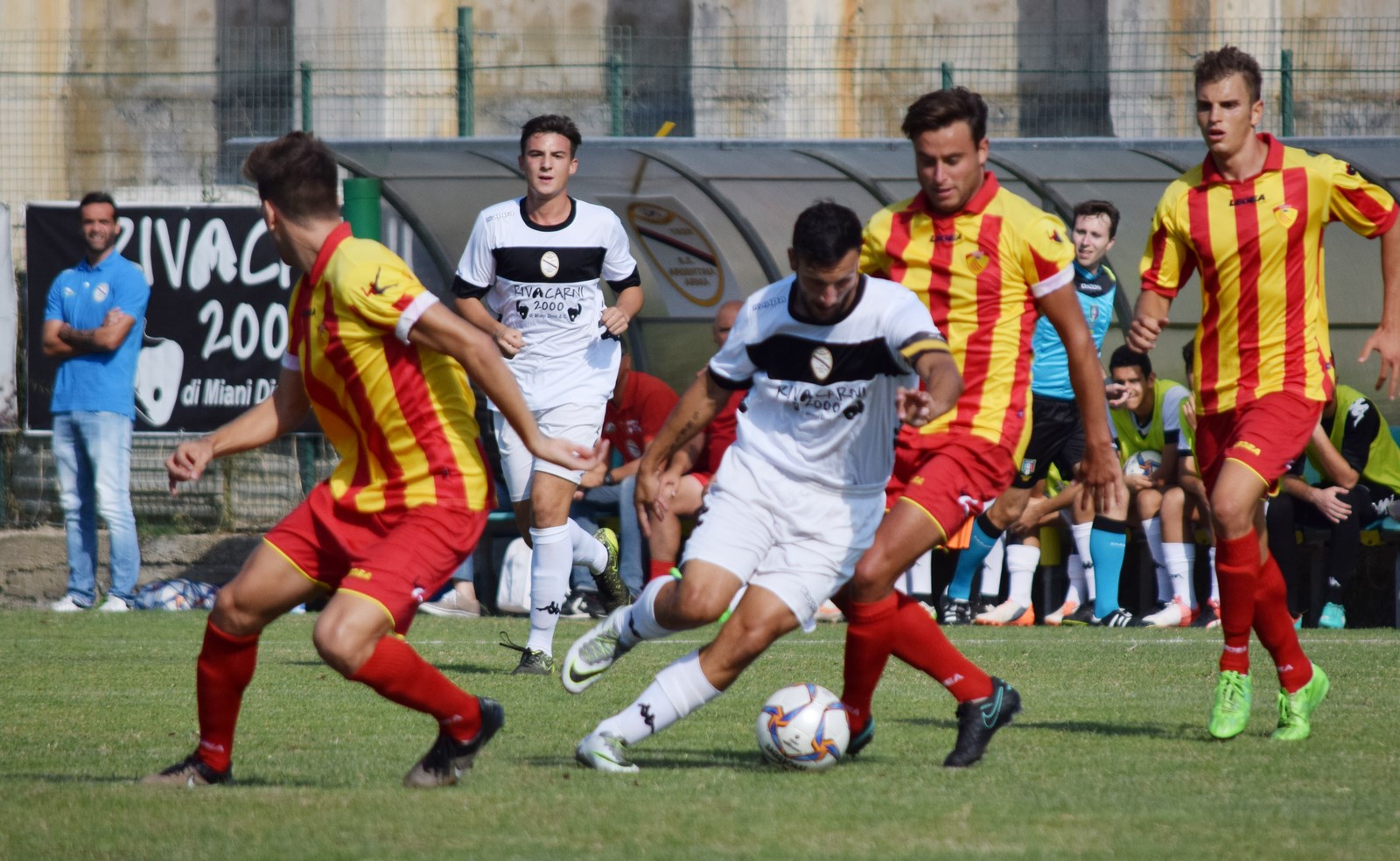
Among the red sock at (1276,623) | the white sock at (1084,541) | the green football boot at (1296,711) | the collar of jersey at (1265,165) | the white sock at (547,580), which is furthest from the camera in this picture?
the white sock at (1084,541)

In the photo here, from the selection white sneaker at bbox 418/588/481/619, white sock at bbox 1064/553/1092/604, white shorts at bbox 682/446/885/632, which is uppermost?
white shorts at bbox 682/446/885/632

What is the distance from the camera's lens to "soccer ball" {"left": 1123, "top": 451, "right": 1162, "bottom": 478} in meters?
11.2

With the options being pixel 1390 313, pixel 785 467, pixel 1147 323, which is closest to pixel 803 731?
pixel 785 467

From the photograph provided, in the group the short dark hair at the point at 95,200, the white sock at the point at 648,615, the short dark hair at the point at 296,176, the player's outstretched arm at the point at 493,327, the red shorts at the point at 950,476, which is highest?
the short dark hair at the point at 95,200

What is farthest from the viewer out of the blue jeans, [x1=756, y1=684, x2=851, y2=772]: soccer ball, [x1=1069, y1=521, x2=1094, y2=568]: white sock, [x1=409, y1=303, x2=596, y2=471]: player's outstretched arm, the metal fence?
the metal fence

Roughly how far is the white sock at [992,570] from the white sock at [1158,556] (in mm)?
878

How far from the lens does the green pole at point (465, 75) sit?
43.9 feet

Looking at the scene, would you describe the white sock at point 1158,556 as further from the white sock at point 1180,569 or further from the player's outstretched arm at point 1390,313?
the player's outstretched arm at point 1390,313

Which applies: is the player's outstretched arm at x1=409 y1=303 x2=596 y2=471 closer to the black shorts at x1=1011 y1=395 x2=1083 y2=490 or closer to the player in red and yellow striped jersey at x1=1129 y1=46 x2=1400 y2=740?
the player in red and yellow striped jersey at x1=1129 y1=46 x2=1400 y2=740

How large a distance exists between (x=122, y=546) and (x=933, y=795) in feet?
26.3

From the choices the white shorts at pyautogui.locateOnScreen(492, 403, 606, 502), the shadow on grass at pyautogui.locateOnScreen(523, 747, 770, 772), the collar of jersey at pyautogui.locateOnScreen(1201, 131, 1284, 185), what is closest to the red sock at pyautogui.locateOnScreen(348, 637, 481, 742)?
the shadow on grass at pyautogui.locateOnScreen(523, 747, 770, 772)

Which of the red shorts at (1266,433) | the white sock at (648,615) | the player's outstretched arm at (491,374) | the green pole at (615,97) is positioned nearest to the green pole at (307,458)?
the green pole at (615,97)

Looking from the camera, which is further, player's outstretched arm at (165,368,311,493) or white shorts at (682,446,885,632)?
white shorts at (682,446,885,632)

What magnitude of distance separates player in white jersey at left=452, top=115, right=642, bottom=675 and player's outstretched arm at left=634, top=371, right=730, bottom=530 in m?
2.82
